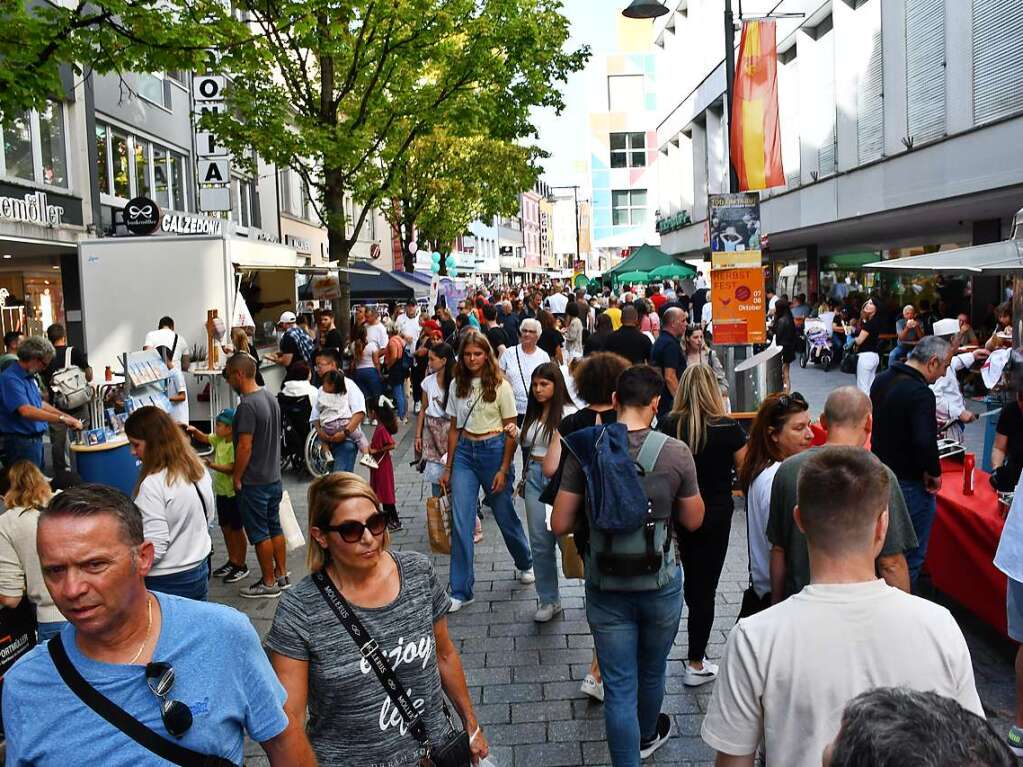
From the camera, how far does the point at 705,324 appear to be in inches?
830

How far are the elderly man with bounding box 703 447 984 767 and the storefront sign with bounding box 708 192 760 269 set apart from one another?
348 inches

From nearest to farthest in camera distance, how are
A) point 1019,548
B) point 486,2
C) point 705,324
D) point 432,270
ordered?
point 1019,548 → point 486,2 → point 705,324 → point 432,270

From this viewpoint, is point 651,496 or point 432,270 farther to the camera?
point 432,270

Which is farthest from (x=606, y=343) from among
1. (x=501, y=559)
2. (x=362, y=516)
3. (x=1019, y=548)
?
(x=362, y=516)

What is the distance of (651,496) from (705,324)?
17541mm

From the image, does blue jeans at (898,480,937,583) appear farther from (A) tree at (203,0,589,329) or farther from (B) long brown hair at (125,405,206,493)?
(A) tree at (203,0,589,329)

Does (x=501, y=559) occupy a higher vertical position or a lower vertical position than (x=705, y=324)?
lower

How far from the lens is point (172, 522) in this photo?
16.5 feet

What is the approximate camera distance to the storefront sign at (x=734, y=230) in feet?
36.4

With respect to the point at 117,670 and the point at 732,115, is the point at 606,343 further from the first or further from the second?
the point at 117,670

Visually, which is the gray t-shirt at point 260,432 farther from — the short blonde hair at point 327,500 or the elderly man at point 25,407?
the short blonde hair at point 327,500

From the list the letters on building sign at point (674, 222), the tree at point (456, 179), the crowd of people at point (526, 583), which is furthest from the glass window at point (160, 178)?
the letters on building sign at point (674, 222)

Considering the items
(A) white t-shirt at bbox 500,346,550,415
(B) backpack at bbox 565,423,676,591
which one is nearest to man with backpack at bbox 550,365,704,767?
(B) backpack at bbox 565,423,676,591

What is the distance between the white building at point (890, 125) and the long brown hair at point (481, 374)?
10980 mm
